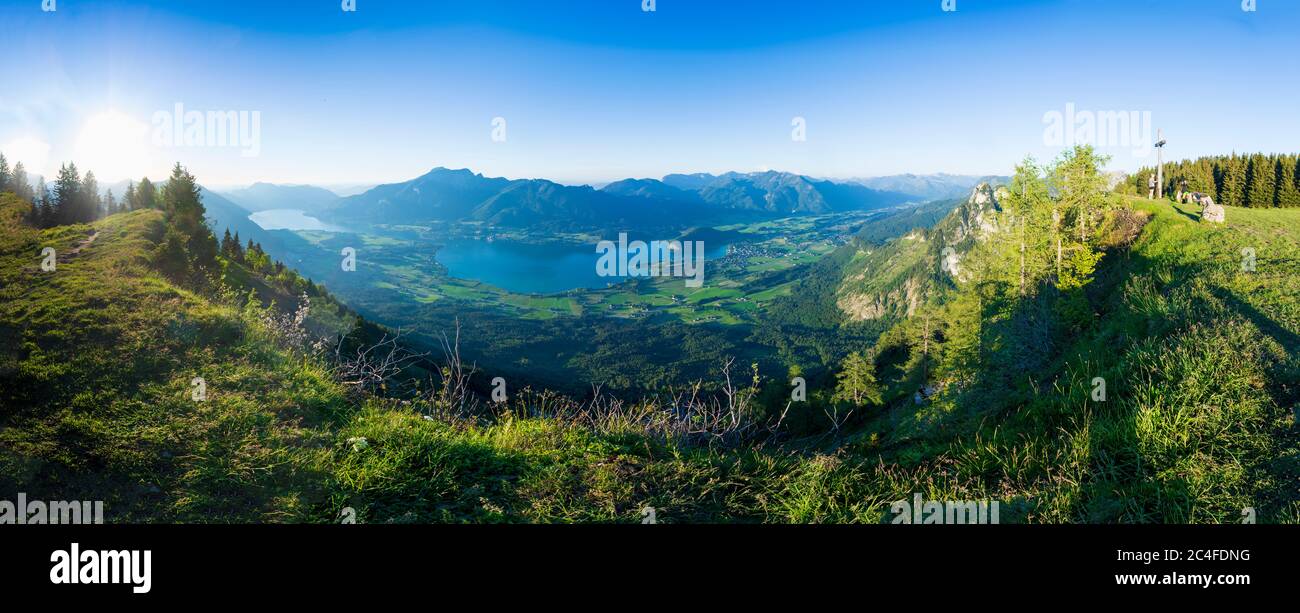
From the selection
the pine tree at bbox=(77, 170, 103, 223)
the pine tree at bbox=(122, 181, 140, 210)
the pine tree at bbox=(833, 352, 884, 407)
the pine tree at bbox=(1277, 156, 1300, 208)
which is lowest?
the pine tree at bbox=(833, 352, 884, 407)

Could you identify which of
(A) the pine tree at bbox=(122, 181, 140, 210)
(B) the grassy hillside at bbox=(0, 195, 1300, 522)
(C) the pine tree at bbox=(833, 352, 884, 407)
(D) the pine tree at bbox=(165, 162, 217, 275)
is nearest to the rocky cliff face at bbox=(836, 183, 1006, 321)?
(C) the pine tree at bbox=(833, 352, 884, 407)

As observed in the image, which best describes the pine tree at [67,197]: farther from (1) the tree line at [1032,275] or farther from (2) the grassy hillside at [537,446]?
(1) the tree line at [1032,275]

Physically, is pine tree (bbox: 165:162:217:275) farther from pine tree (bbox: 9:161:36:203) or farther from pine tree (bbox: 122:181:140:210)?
pine tree (bbox: 9:161:36:203)

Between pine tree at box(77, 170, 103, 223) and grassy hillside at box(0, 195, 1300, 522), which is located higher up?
pine tree at box(77, 170, 103, 223)

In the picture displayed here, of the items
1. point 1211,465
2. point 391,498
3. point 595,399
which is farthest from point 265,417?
point 1211,465

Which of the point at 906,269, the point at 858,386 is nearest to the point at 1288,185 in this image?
the point at 858,386

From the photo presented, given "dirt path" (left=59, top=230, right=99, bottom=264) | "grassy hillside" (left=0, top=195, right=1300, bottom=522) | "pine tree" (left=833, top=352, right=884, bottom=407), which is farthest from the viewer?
"pine tree" (left=833, top=352, right=884, bottom=407)

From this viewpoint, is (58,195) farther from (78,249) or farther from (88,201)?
(78,249)

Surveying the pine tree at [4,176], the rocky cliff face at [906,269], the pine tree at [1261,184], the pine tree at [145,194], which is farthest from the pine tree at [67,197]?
the rocky cliff face at [906,269]
